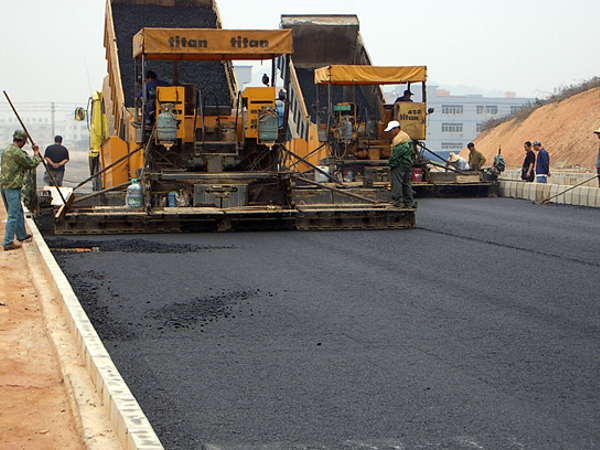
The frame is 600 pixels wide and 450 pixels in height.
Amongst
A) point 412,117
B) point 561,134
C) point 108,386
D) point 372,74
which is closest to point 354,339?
point 108,386

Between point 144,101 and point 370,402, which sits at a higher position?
point 144,101

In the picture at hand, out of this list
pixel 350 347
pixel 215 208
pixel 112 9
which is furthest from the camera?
pixel 112 9

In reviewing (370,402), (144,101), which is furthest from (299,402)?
(144,101)

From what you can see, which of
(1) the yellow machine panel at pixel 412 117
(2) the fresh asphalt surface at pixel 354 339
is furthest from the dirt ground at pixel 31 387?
(1) the yellow machine panel at pixel 412 117

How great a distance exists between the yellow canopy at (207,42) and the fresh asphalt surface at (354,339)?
284 centimetres

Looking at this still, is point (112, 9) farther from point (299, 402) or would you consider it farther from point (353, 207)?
point (299, 402)

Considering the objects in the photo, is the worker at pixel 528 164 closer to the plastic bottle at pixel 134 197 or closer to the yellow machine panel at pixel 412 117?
the yellow machine panel at pixel 412 117

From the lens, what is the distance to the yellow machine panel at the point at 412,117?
17125 millimetres

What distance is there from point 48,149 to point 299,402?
50.3 feet

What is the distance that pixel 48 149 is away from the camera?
18.3m

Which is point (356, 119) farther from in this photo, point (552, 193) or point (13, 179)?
point (13, 179)

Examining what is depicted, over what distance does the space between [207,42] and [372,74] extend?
22.0ft

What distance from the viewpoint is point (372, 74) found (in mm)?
17531

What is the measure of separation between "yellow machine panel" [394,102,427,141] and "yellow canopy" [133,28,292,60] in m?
5.93
